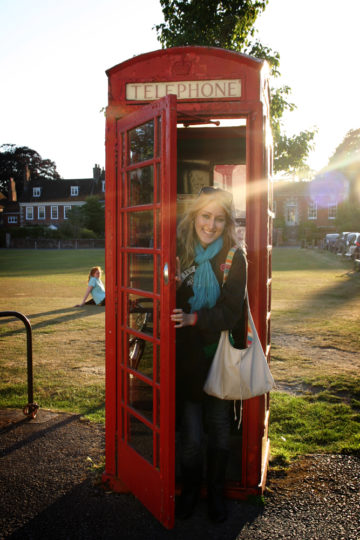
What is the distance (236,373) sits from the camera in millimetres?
3008

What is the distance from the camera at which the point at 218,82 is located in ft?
10.7

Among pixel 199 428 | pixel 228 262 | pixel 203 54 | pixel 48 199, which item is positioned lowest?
pixel 199 428

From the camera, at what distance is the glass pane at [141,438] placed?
3109 millimetres

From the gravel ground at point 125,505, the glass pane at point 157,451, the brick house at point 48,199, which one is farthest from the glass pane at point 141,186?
the brick house at point 48,199

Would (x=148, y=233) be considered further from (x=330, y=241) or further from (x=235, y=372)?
(x=330, y=241)

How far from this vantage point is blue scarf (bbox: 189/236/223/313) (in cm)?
305

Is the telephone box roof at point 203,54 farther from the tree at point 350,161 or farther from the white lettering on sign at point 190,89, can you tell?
the tree at point 350,161

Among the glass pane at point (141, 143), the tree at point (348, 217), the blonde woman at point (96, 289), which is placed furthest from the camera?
the tree at point (348, 217)

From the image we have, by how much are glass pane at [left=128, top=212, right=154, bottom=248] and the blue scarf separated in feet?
1.17

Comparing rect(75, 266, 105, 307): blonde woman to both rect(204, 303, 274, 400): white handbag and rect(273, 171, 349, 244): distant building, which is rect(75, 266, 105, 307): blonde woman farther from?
rect(273, 171, 349, 244): distant building

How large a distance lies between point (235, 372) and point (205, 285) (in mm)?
579

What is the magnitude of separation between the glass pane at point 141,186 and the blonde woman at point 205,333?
1.21 feet

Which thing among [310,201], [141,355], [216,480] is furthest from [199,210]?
[310,201]

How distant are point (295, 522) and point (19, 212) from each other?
2806 inches
